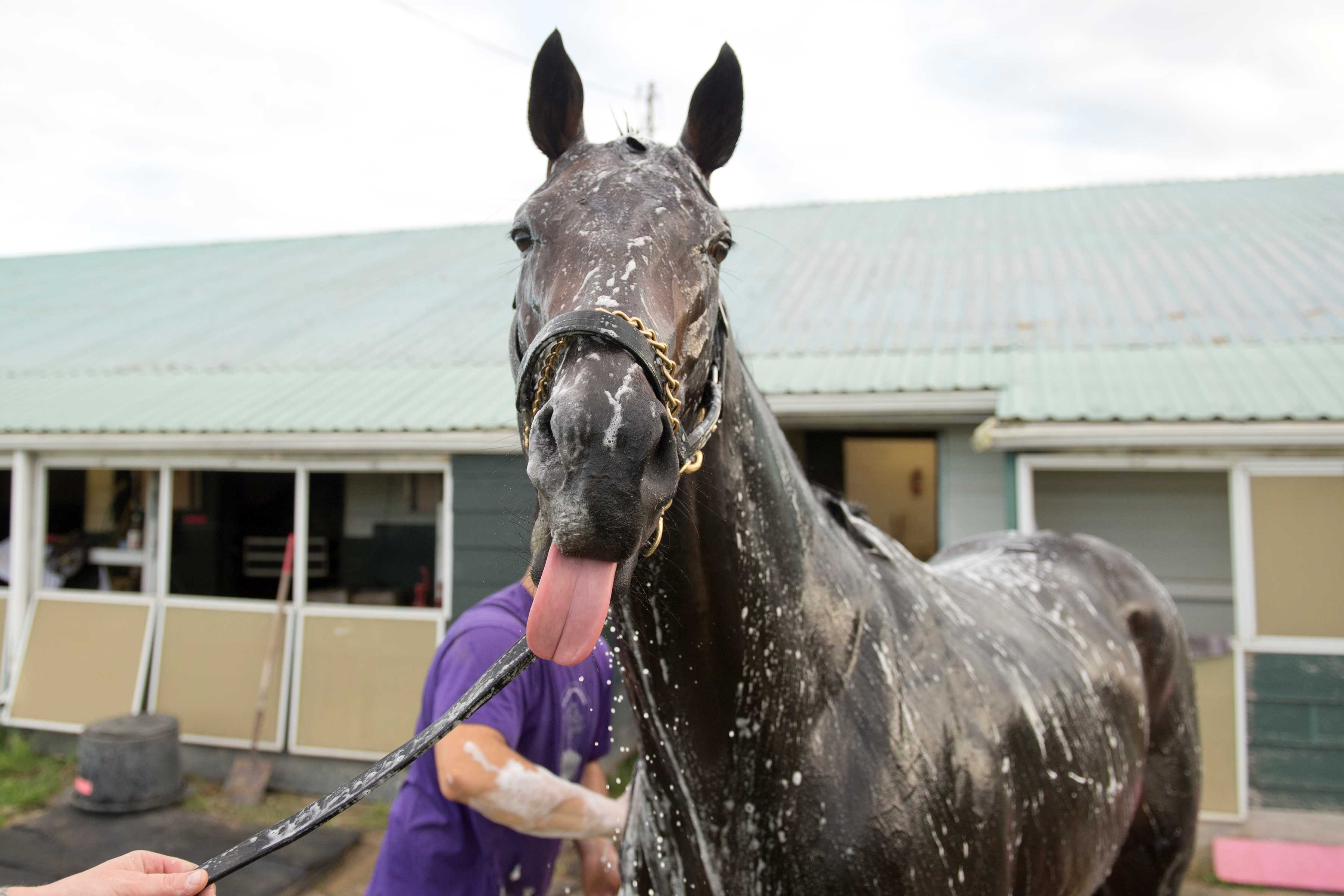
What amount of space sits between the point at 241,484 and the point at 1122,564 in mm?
10154

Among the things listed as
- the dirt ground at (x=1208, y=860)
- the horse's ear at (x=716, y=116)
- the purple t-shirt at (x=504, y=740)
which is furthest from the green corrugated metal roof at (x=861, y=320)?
the horse's ear at (x=716, y=116)

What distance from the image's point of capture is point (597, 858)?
8.34 feet

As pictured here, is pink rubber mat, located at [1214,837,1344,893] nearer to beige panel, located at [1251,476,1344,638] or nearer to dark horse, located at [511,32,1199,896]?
beige panel, located at [1251,476,1344,638]

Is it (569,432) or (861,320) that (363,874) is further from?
(861,320)

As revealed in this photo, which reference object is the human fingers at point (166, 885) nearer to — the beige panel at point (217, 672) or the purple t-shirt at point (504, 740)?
the purple t-shirt at point (504, 740)

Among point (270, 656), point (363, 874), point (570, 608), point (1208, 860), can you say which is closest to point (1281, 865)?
point (1208, 860)

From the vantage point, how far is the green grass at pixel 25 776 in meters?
5.93

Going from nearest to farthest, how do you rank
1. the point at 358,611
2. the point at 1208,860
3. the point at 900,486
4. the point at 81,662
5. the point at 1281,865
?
the point at 1281,865 < the point at 1208,860 < the point at 358,611 < the point at 81,662 < the point at 900,486

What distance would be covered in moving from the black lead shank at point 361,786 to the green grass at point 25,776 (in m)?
6.22

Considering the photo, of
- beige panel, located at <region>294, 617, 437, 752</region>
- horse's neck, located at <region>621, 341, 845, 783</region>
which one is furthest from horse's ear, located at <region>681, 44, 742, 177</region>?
beige panel, located at <region>294, 617, 437, 752</region>

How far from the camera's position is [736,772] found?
4.78 feet

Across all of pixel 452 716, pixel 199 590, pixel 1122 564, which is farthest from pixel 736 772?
pixel 199 590

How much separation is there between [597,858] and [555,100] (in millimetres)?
2161

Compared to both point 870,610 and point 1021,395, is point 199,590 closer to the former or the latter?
point 1021,395
